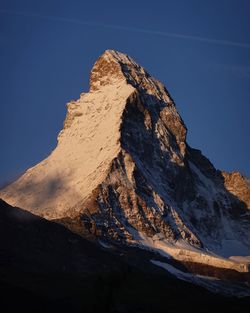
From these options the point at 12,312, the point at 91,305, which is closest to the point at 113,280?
the point at 91,305

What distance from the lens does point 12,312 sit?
652ft

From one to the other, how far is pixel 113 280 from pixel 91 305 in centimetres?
1075

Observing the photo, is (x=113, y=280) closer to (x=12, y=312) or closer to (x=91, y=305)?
(x=91, y=305)

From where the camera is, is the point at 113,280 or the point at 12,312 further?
the point at 12,312

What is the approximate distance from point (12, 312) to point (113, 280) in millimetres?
35950

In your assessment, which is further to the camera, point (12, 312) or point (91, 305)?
point (12, 312)

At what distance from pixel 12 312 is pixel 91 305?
141ft

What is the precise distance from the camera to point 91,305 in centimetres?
15912

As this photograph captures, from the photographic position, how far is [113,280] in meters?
169
